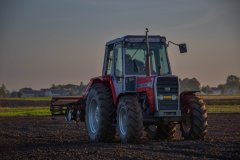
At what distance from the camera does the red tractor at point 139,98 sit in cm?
1303

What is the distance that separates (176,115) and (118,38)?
2769 mm

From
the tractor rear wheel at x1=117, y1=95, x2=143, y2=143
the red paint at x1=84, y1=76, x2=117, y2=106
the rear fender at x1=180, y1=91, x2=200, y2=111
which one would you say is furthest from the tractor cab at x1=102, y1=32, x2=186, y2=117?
the tractor rear wheel at x1=117, y1=95, x2=143, y2=143

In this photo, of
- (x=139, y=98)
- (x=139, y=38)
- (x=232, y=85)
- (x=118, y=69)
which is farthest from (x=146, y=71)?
(x=232, y=85)

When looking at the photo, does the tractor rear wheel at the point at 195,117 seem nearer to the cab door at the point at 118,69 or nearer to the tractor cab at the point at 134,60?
the tractor cab at the point at 134,60

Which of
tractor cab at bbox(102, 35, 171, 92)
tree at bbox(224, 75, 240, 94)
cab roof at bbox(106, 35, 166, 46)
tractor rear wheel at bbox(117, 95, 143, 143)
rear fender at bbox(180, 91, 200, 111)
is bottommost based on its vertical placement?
tractor rear wheel at bbox(117, 95, 143, 143)

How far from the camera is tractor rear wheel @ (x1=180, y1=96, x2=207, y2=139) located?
1309 centimetres

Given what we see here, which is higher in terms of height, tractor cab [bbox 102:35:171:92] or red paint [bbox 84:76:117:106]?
tractor cab [bbox 102:35:171:92]

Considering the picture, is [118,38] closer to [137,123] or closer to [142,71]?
[142,71]

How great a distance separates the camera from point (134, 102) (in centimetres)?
1254

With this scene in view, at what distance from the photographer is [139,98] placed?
1360cm

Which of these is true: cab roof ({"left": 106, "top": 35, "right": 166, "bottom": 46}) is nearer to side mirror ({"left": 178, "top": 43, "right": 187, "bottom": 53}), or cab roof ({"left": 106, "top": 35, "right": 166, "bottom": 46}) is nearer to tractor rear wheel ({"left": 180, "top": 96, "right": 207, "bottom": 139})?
side mirror ({"left": 178, "top": 43, "right": 187, "bottom": 53})

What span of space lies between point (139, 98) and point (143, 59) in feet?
3.62

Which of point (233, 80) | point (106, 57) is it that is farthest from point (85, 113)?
point (233, 80)

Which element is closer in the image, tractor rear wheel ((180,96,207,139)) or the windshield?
tractor rear wheel ((180,96,207,139))
